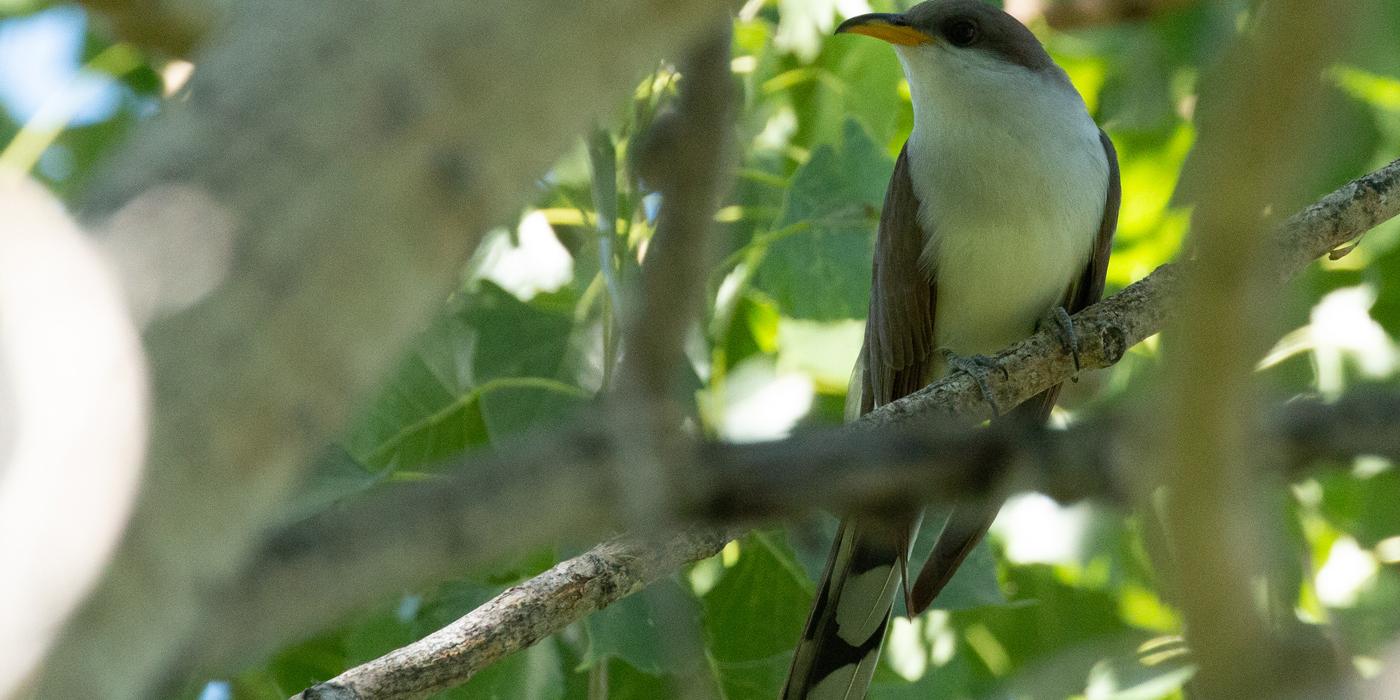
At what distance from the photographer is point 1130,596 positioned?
4324mm

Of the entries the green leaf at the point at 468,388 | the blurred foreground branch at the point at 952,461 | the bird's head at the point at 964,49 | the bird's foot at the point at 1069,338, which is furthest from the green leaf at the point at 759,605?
the blurred foreground branch at the point at 952,461

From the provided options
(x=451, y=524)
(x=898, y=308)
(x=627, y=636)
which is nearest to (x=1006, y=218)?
(x=898, y=308)

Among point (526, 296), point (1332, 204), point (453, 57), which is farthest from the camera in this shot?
point (526, 296)

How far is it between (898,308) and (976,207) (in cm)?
37

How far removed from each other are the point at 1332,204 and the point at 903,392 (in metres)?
1.25

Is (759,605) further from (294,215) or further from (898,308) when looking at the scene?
(294,215)

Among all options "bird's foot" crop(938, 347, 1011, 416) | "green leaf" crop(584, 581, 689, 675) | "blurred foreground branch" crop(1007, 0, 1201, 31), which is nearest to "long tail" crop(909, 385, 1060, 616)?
"bird's foot" crop(938, 347, 1011, 416)

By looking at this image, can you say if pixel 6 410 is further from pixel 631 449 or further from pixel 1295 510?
pixel 1295 510

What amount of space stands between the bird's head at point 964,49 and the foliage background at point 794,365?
152 millimetres

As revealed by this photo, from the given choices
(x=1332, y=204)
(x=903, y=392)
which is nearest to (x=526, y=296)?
(x=903, y=392)

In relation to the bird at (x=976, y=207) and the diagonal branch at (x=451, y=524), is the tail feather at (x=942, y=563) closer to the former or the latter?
the bird at (x=976, y=207)

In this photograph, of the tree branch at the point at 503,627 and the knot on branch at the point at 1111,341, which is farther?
the knot on branch at the point at 1111,341

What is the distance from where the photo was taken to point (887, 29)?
3.59 metres

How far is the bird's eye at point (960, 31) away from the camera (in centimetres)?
384
